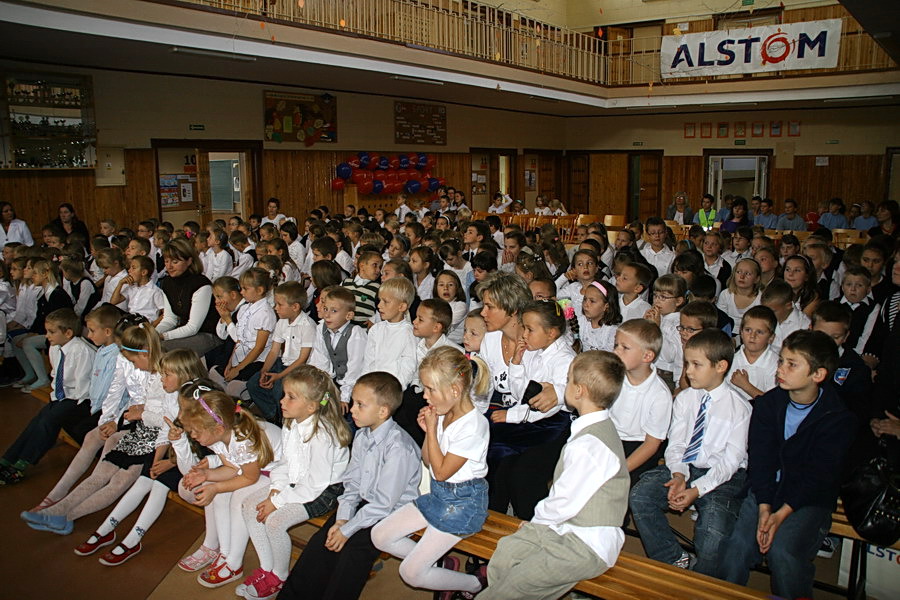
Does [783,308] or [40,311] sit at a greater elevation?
[783,308]

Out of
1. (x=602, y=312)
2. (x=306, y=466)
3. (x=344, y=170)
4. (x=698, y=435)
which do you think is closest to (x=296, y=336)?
(x=306, y=466)

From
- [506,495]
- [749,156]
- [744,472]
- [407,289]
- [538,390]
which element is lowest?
[506,495]

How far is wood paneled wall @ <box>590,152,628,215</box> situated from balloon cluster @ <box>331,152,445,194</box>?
612 cm

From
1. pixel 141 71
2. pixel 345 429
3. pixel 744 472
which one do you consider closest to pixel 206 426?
pixel 345 429

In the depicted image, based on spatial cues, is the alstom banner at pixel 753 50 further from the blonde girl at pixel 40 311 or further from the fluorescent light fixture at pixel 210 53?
the blonde girl at pixel 40 311

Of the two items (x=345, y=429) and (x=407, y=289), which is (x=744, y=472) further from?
(x=407, y=289)

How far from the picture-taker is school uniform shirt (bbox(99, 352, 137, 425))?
4.44 metres

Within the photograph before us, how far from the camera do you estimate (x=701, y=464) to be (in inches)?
133

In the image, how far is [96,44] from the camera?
9.07 m

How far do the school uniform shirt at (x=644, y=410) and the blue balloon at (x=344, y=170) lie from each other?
1246 cm

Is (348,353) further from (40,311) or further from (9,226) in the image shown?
(9,226)

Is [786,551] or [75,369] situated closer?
[786,551]

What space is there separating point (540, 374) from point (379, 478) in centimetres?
116

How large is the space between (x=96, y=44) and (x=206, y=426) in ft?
25.0
